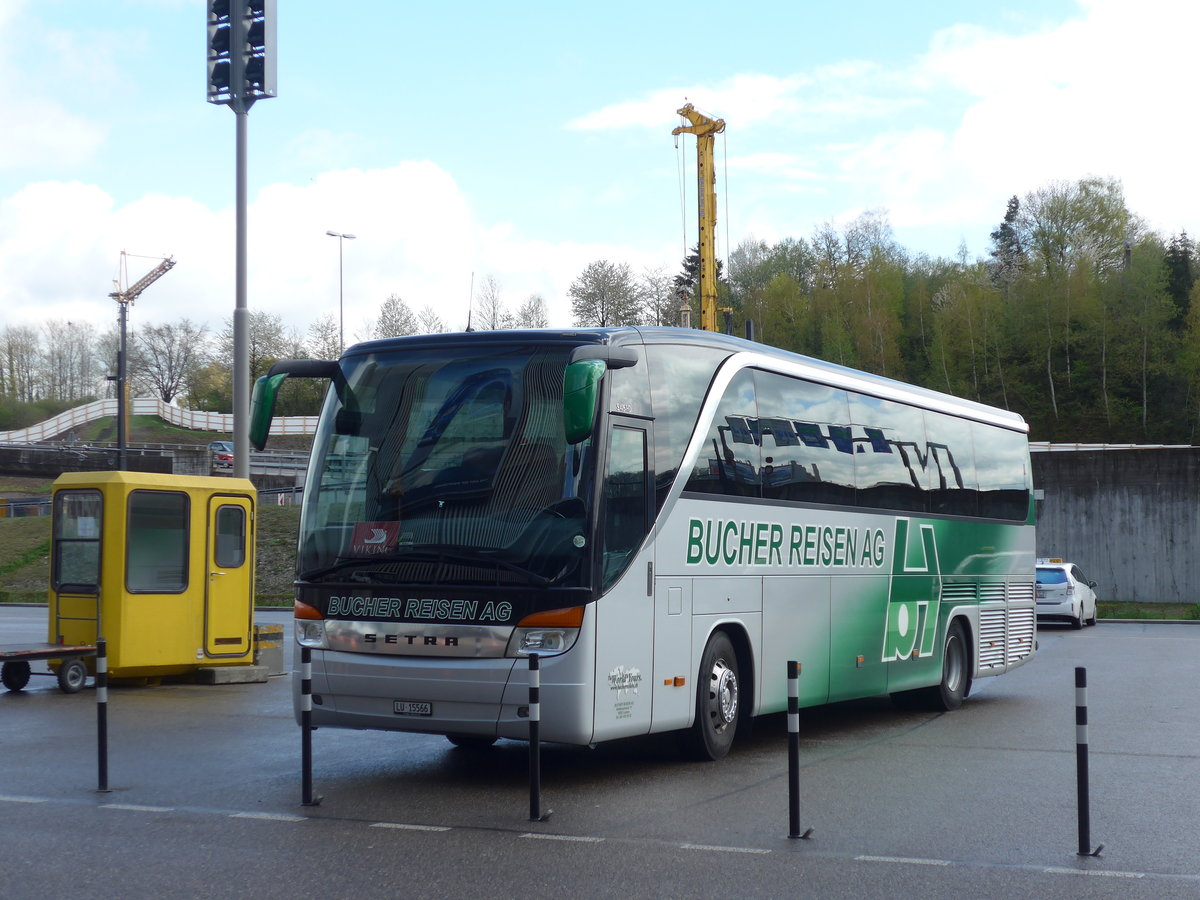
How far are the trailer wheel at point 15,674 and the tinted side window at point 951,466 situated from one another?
415 inches

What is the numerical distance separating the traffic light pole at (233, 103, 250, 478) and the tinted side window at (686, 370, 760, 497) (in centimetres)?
805

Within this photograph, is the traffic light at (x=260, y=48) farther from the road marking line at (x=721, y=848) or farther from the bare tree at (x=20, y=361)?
the bare tree at (x=20, y=361)

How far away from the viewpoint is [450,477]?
9.65m

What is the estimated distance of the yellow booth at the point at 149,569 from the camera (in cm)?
1590

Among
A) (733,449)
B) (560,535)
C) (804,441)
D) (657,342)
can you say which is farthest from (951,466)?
(560,535)

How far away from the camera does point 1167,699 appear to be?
15.9 metres

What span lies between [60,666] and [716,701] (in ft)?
29.6

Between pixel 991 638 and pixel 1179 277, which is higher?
pixel 1179 277

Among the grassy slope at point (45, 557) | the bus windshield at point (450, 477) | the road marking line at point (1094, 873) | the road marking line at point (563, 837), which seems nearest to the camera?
the road marking line at point (1094, 873)

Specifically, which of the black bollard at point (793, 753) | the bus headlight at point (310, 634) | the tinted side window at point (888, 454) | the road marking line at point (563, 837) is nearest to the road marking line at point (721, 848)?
A: the black bollard at point (793, 753)

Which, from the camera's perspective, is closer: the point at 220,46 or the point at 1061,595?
the point at 220,46

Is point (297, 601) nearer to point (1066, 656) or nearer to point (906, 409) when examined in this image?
point (906, 409)

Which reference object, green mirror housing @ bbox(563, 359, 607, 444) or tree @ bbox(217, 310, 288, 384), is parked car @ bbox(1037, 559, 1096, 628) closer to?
green mirror housing @ bbox(563, 359, 607, 444)

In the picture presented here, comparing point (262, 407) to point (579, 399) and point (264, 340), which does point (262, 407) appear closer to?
point (579, 399)
